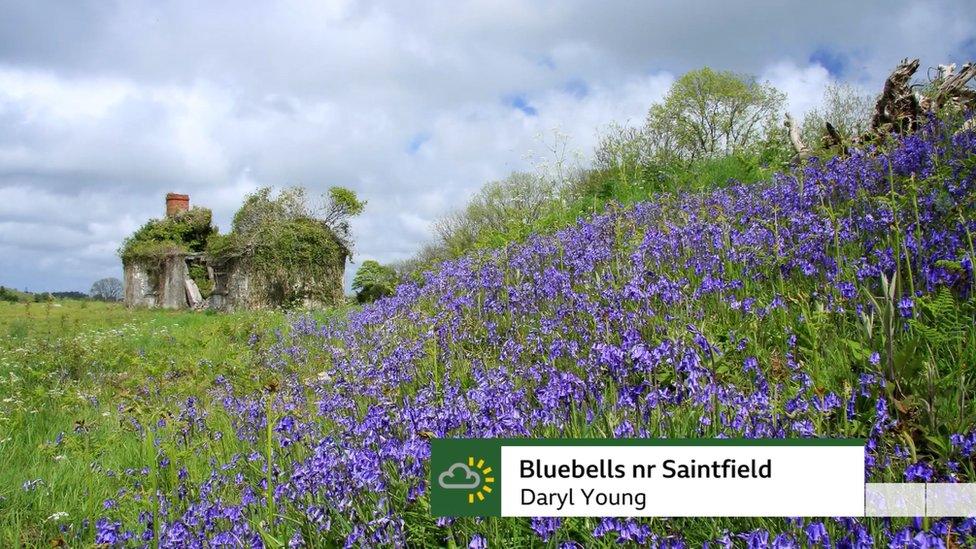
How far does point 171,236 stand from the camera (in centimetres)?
2462

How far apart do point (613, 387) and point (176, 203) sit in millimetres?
26826

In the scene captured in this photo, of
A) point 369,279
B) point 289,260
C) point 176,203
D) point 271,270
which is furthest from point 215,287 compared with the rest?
point 176,203

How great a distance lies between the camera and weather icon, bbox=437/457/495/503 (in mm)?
1929

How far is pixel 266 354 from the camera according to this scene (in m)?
7.55

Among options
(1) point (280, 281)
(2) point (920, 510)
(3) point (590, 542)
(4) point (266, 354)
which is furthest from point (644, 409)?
(1) point (280, 281)

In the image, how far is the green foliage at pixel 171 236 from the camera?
76.6 ft

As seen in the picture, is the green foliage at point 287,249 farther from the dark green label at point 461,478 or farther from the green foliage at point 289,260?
the dark green label at point 461,478

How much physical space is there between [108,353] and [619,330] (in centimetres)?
791

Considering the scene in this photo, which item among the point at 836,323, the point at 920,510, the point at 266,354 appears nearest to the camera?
the point at 920,510

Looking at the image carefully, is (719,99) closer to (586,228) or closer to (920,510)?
(586,228)

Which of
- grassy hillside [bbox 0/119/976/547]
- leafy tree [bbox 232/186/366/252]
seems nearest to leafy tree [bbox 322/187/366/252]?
leafy tree [bbox 232/186/366/252]
